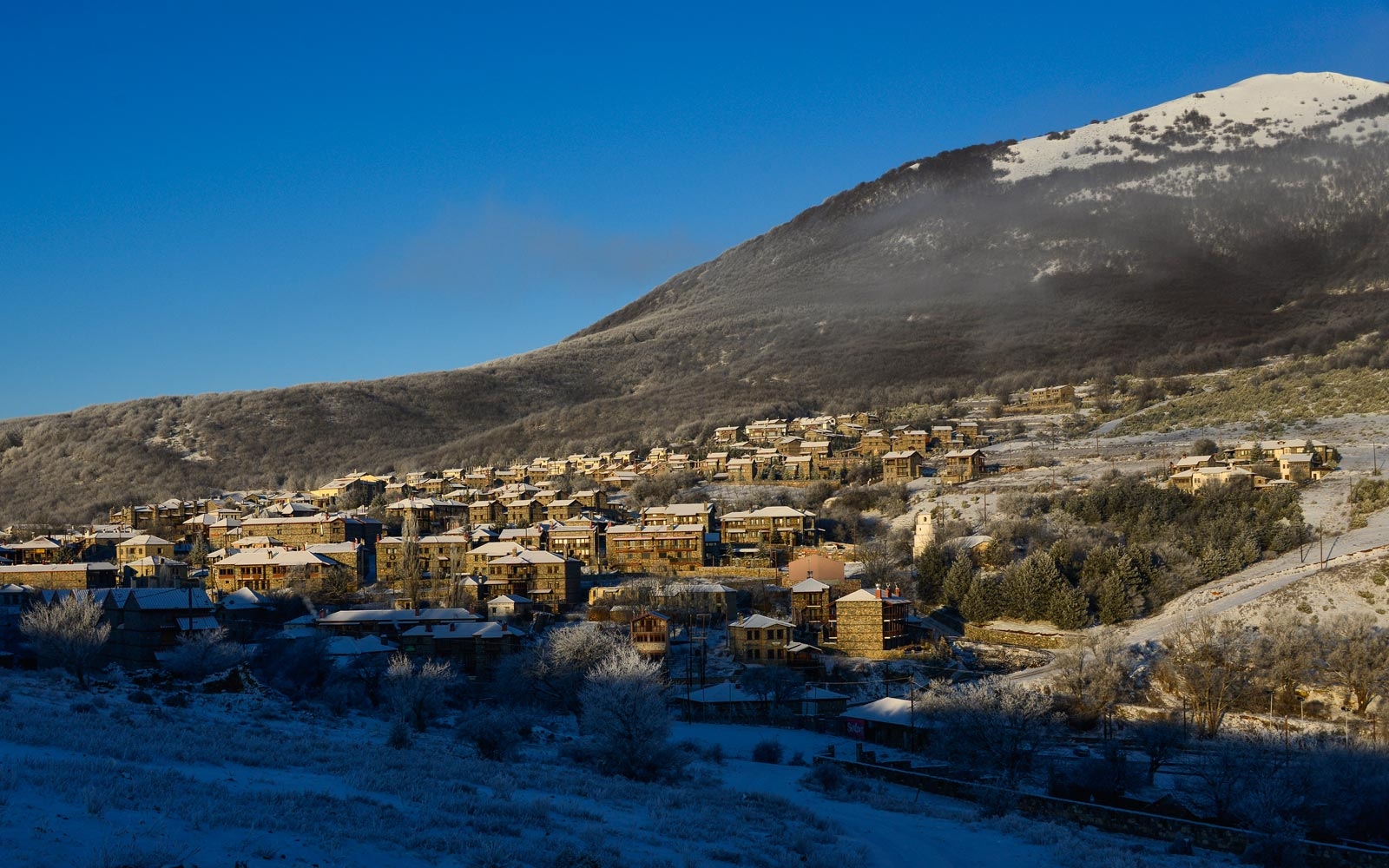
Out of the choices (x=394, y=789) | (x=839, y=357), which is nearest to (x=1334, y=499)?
(x=394, y=789)

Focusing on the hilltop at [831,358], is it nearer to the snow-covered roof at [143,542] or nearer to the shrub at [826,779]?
the snow-covered roof at [143,542]

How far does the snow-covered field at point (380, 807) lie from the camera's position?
1459cm

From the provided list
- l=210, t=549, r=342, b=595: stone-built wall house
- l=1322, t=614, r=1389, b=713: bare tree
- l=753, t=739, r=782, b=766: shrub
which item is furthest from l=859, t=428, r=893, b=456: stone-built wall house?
l=753, t=739, r=782, b=766: shrub

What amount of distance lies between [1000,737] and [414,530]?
42.2 meters

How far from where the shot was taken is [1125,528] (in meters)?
58.4

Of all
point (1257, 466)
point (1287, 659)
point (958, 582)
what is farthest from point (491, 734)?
point (1257, 466)

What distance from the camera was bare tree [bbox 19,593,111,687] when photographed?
117 feet

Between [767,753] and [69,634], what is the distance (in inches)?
770

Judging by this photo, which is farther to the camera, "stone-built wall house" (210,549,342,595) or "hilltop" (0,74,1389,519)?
"hilltop" (0,74,1389,519)

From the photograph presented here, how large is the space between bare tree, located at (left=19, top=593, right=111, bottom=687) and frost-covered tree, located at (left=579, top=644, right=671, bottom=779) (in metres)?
14.1

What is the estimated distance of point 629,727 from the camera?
2889 cm

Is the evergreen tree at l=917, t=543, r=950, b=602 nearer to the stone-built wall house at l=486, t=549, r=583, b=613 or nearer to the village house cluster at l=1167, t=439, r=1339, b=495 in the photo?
the village house cluster at l=1167, t=439, r=1339, b=495

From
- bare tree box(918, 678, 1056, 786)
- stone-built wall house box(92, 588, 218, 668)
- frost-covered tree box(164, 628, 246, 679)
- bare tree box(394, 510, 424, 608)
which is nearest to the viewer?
bare tree box(918, 678, 1056, 786)

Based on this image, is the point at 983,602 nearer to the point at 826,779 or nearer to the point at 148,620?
the point at 826,779
